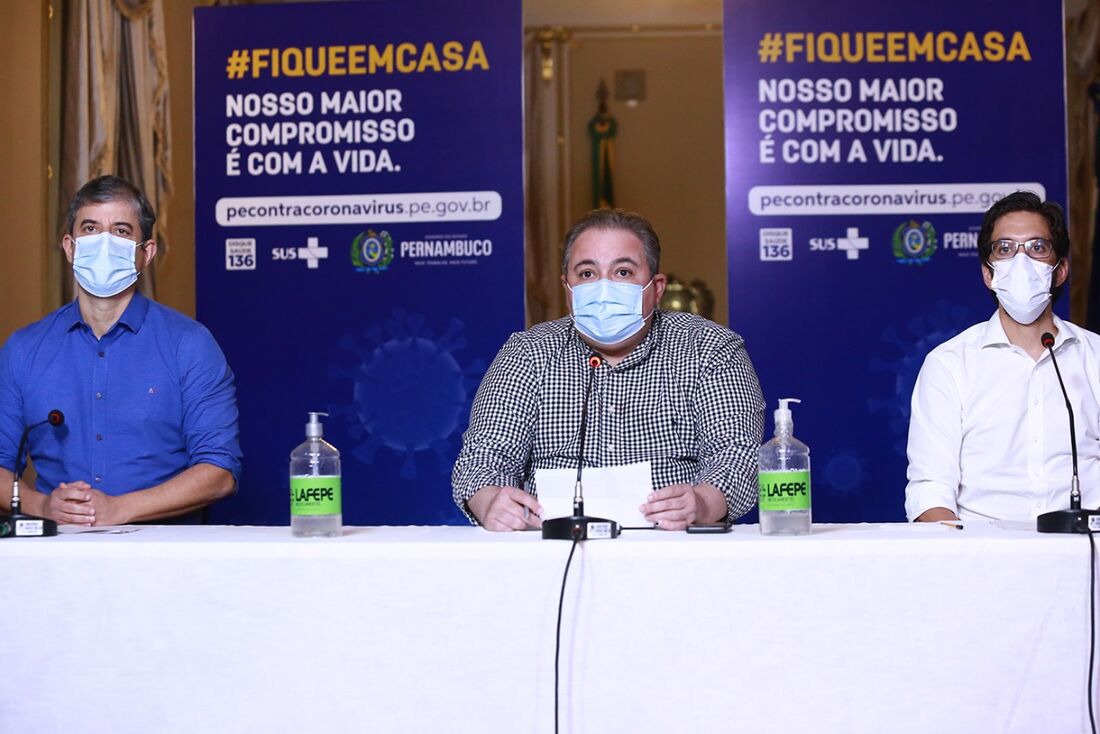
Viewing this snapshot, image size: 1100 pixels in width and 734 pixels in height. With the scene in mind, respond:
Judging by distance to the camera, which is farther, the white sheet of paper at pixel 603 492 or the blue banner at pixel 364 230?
the blue banner at pixel 364 230

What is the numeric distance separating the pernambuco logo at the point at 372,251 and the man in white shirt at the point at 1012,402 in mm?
2159

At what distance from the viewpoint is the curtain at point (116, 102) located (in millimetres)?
4875

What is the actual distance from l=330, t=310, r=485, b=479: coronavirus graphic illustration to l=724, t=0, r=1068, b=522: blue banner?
40.2 inches

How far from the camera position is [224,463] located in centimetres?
267

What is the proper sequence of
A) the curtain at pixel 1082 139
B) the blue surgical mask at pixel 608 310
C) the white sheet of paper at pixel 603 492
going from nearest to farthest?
1. the white sheet of paper at pixel 603 492
2. the blue surgical mask at pixel 608 310
3. the curtain at pixel 1082 139

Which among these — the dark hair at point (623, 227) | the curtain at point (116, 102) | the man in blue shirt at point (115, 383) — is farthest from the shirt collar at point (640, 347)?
the curtain at point (116, 102)

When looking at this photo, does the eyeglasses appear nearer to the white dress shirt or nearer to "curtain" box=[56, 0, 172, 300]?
the white dress shirt

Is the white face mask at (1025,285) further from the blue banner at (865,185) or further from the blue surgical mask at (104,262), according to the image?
the blue surgical mask at (104,262)

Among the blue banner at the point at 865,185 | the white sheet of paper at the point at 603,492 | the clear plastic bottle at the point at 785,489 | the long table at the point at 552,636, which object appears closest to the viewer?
the long table at the point at 552,636

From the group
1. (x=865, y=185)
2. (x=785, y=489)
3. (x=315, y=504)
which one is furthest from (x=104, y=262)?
(x=865, y=185)

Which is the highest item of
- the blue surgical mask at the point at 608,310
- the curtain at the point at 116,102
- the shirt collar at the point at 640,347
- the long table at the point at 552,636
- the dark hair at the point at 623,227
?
the curtain at the point at 116,102

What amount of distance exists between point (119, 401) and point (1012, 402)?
79.2 inches

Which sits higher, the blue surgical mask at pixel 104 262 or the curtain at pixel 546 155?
the curtain at pixel 546 155

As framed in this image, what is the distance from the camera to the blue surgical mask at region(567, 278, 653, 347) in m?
2.53
